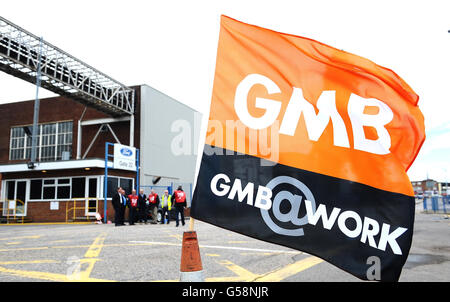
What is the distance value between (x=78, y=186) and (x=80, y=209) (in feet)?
5.09

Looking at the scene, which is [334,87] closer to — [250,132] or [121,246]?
[250,132]

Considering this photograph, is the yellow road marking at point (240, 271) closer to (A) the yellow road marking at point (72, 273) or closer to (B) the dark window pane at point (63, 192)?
(A) the yellow road marking at point (72, 273)

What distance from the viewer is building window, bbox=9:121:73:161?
2984cm

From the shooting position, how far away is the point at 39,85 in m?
21.0

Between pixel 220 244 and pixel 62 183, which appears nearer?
pixel 220 244

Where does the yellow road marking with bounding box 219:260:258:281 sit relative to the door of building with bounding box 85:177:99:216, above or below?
below

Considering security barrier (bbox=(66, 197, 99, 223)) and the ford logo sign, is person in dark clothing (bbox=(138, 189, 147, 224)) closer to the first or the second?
security barrier (bbox=(66, 197, 99, 223))

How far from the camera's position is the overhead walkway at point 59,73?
19359 mm

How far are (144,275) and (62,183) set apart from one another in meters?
21.3

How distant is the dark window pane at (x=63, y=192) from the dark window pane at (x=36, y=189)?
1577 mm

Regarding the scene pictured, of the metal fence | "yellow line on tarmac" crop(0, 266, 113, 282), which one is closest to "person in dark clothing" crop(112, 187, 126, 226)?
"yellow line on tarmac" crop(0, 266, 113, 282)

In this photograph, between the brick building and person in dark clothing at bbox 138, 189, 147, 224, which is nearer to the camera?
person in dark clothing at bbox 138, 189, 147, 224

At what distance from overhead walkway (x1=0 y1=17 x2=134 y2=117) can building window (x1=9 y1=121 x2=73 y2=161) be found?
5285 millimetres
